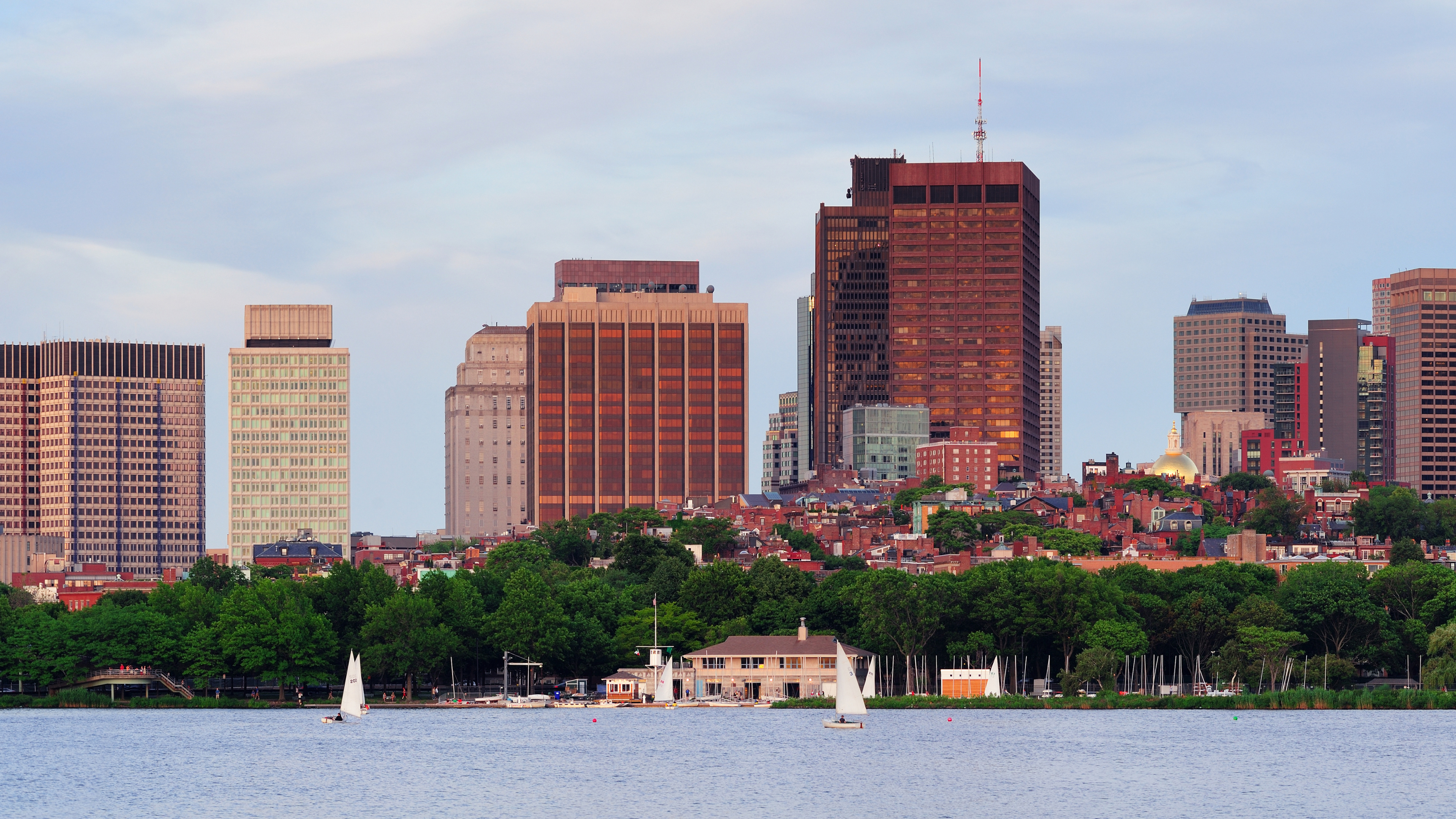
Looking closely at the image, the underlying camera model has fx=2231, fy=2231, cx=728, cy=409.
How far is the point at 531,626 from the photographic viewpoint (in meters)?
184

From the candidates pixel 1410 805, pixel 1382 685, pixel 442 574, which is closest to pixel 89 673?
pixel 442 574

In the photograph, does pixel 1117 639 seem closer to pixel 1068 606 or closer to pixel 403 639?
pixel 1068 606

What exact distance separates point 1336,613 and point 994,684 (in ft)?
91.5

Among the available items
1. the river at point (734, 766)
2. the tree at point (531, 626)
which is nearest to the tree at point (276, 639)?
the river at point (734, 766)

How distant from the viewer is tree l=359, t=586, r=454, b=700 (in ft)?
589

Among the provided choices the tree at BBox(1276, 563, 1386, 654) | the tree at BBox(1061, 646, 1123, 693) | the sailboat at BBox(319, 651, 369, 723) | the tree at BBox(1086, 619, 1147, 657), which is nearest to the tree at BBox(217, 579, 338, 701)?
the sailboat at BBox(319, 651, 369, 723)

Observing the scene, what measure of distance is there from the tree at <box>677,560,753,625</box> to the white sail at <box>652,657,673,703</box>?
445 inches

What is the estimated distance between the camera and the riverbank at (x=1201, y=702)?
16500cm

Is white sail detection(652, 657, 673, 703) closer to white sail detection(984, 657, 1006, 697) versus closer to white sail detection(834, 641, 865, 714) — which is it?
white sail detection(984, 657, 1006, 697)

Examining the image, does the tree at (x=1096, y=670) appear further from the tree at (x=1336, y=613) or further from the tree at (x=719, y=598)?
the tree at (x=719, y=598)

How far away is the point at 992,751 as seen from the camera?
134250 mm

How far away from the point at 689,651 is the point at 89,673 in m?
50.3

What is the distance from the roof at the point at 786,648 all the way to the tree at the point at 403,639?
77.5 feet

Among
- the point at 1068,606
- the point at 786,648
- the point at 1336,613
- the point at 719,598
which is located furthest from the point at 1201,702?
the point at 719,598
